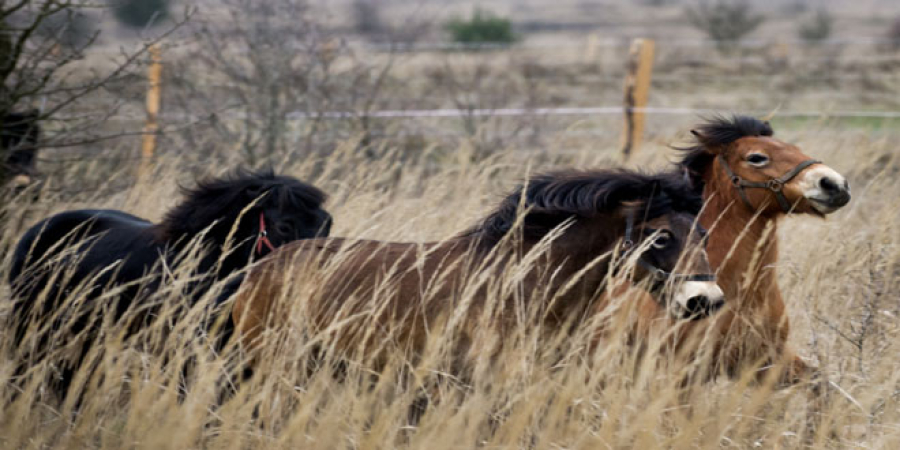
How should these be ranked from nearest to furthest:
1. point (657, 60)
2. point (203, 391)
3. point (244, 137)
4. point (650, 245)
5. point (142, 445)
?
point (142, 445), point (203, 391), point (650, 245), point (244, 137), point (657, 60)

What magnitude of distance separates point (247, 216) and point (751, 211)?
8.59 feet

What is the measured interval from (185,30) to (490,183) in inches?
140

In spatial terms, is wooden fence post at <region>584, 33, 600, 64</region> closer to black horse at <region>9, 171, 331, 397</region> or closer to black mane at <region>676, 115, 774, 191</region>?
black mane at <region>676, 115, 774, 191</region>

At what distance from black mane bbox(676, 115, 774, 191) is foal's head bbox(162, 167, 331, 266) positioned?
2.03 meters

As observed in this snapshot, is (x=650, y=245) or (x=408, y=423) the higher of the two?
(x=650, y=245)

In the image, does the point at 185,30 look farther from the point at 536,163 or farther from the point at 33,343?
the point at 33,343

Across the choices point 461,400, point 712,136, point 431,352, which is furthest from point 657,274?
point 712,136

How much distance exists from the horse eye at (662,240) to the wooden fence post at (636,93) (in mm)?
6956

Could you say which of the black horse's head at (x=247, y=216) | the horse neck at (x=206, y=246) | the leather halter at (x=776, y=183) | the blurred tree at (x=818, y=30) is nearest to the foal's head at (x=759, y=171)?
the leather halter at (x=776, y=183)

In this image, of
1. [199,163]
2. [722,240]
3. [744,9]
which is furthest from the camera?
[744,9]

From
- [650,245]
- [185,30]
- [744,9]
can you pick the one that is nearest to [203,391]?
[650,245]

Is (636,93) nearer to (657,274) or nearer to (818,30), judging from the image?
(657,274)

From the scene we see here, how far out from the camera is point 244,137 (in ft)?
31.2

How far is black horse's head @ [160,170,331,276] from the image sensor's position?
4875 mm
